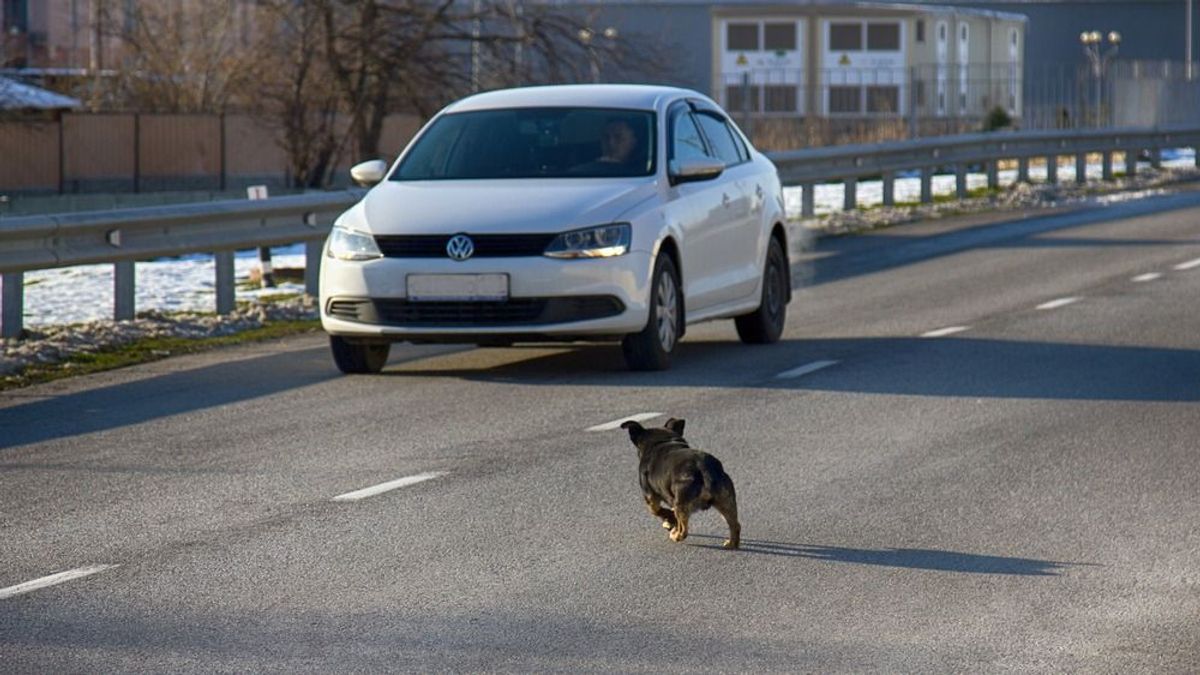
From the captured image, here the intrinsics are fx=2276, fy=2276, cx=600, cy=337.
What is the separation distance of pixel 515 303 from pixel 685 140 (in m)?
2.16

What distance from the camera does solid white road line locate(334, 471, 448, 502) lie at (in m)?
8.64

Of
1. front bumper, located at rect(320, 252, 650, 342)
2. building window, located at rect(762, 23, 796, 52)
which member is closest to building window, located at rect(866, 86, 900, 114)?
building window, located at rect(762, 23, 796, 52)

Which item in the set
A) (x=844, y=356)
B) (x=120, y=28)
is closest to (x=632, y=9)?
(x=120, y=28)

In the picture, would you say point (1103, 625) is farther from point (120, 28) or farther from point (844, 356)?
point (120, 28)

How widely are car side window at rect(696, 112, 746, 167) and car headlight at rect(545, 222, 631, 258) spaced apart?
75.7 inches

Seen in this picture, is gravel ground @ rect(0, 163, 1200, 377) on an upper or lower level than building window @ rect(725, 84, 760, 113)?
lower

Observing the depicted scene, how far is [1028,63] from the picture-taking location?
87250 millimetres

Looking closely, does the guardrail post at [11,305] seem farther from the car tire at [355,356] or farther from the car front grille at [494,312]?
the car front grille at [494,312]

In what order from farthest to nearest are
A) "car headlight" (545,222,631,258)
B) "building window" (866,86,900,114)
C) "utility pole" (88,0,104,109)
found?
"building window" (866,86,900,114)
"utility pole" (88,0,104,109)
"car headlight" (545,222,631,258)

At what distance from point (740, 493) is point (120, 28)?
3725 centimetres

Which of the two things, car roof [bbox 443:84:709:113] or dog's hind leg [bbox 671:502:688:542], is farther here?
car roof [bbox 443:84:709:113]

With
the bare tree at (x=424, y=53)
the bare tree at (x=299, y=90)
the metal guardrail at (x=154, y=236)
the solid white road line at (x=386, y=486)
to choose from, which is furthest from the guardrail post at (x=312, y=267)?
the bare tree at (x=299, y=90)

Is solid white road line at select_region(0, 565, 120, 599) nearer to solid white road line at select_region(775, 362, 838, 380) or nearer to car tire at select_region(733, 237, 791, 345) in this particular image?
solid white road line at select_region(775, 362, 838, 380)

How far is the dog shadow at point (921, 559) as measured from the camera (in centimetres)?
724
